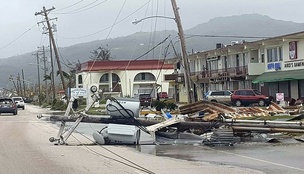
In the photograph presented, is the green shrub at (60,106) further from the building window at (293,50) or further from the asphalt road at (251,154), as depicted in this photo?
the asphalt road at (251,154)

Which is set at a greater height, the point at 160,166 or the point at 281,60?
the point at 281,60

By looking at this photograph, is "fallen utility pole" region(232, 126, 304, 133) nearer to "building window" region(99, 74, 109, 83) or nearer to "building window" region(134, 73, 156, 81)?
"building window" region(134, 73, 156, 81)

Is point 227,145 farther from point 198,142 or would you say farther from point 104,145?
point 104,145

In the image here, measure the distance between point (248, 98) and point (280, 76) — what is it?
148 inches

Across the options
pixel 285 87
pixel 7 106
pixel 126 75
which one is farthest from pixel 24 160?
pixel 126 75

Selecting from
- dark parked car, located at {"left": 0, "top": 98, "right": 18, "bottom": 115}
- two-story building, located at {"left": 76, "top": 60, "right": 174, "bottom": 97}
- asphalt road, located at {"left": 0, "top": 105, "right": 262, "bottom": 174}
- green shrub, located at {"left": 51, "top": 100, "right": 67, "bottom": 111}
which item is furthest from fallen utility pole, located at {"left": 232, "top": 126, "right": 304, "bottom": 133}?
two-story building, located at {"left": 76, "top": 60, "right": 174, "bottom": 97}

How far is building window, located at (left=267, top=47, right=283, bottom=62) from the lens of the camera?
57.1 metres

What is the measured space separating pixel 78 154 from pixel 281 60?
42255mm

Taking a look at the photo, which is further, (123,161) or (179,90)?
(179,90)

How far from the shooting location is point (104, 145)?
68.4 feet

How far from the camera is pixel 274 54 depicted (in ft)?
192

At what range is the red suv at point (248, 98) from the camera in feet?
180

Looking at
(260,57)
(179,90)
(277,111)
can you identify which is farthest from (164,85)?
(277,111)

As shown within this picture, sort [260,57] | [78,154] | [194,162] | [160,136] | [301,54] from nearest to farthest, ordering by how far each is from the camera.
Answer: [194,162]
[78,154]
[160,136]
[301,54]
[260,57]
